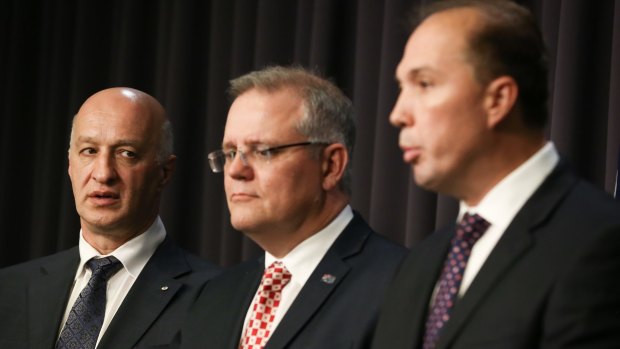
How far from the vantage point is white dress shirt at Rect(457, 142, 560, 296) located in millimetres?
1952

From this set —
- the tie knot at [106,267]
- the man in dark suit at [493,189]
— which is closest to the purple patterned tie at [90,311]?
the tie knot at [106,267]

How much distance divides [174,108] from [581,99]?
1980 mm

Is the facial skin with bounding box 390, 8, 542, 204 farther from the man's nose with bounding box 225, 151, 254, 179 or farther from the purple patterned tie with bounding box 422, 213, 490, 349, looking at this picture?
the man's nose with bounding box 225, 151, 254, 179

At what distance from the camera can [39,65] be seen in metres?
4.96

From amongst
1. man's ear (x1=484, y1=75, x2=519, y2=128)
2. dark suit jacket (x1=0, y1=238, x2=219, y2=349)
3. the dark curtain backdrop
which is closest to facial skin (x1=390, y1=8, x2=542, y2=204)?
man's ear (x1=484, y1=75, x2=519, y2=128)

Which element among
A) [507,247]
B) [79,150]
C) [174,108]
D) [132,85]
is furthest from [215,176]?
[507,247]

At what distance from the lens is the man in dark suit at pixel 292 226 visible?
8.54 feet

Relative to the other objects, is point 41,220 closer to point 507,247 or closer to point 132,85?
point 132,85

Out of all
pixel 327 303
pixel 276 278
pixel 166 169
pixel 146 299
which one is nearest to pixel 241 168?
pixel 276 278

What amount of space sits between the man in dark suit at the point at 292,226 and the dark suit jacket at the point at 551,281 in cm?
59

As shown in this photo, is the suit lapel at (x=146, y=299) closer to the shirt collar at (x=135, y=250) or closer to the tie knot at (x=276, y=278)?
the shirt collar at (x=135, y=250)

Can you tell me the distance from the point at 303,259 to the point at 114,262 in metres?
0.81

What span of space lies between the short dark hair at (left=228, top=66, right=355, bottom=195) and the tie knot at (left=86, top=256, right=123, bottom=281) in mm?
717

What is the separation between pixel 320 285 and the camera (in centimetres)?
263
